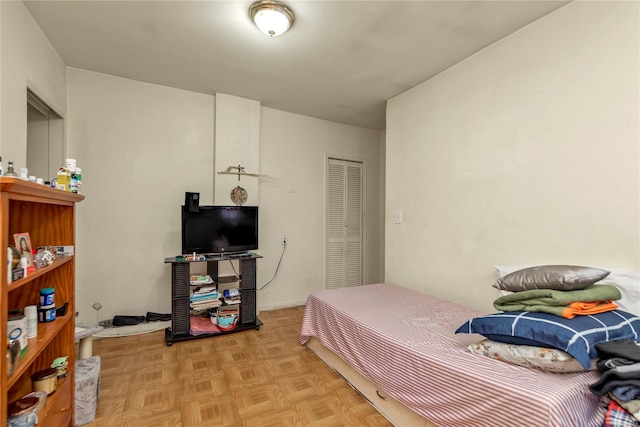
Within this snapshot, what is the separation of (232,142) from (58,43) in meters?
1.70

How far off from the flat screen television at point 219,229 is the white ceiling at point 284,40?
1432mm

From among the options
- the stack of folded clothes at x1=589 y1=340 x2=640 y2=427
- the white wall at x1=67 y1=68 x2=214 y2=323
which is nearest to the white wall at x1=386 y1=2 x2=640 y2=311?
the stack of folded clothes at x1=589 y1=340 x2=640 y2=427

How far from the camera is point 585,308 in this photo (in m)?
1.38

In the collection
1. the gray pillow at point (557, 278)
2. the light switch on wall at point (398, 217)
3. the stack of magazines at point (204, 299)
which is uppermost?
the light switch on wall at point (398, 217)

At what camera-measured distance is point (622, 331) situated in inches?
52.8

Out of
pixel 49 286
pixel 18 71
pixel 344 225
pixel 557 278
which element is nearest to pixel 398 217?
pixel 344 225

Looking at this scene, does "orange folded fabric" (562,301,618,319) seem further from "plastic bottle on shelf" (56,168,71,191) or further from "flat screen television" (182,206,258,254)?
"flat screen television" (182,206,258,254)

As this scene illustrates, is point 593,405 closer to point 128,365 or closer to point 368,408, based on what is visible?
point 368,408

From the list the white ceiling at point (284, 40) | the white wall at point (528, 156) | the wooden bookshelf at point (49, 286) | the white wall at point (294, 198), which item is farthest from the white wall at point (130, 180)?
the white wall at point (528, 156)

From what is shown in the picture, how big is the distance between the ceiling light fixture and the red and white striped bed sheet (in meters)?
2.17

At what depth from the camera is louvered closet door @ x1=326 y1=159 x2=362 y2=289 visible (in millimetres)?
4508

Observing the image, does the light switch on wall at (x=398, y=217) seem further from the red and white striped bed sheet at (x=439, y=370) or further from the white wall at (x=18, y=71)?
the white wall at (x=18, y=71)

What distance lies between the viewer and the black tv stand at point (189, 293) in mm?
2855

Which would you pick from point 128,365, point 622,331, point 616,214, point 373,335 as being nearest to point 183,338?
point 128,365
